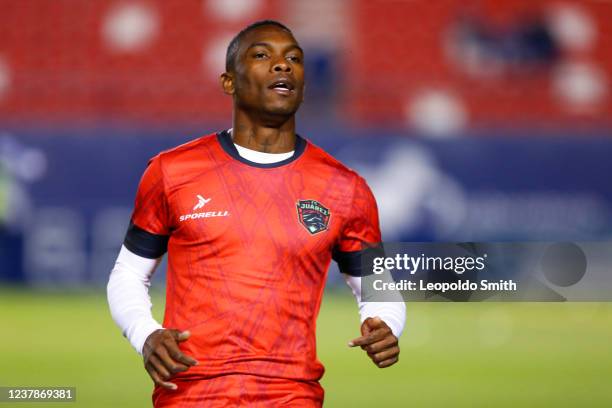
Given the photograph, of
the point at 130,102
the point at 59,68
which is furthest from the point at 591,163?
the point at 59,68

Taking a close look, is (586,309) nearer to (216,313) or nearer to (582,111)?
(582,111)

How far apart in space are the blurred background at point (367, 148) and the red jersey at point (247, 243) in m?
3.91

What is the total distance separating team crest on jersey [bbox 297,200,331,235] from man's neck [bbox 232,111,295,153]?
0.74 feet

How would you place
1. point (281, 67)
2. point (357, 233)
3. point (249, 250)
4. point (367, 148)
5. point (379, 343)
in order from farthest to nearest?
point (367, 148), point (357, 233), point (281, 67), point (249, 250), point (379, 343)

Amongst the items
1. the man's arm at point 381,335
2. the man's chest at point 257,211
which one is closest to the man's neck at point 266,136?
the man's chest at point 257,211

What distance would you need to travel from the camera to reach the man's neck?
392 cm

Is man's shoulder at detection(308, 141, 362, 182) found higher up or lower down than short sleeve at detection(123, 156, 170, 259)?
higher up

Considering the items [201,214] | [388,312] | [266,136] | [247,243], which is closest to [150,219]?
[201,214]

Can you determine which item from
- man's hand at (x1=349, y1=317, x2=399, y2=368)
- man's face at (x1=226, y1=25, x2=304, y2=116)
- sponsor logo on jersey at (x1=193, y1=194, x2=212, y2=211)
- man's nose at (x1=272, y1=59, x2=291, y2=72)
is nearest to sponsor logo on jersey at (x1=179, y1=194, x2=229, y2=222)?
sponsor logo on jersey at (x1=193, y1=194, x2=212, y2=211)

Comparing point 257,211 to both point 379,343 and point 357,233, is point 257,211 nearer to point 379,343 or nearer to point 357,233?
point 357,233

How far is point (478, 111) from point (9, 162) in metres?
6.77

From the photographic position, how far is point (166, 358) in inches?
134

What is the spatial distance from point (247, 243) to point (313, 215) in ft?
0.81

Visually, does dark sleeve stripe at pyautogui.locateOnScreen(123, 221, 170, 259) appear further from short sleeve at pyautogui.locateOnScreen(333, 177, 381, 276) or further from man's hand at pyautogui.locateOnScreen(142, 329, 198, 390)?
short sleeve at pyautogui.locateOnScreen(333, 177, 381, 276)
